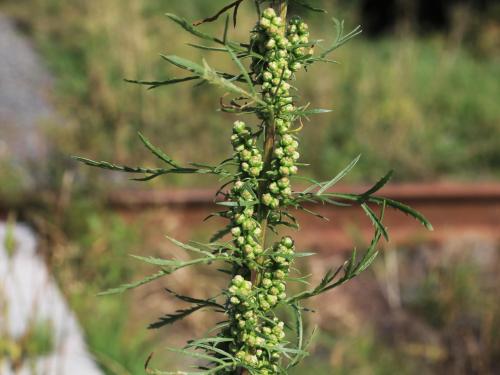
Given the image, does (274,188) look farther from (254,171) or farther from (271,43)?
(271,43)

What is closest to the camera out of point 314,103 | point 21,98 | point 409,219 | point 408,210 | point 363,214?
point 408,210

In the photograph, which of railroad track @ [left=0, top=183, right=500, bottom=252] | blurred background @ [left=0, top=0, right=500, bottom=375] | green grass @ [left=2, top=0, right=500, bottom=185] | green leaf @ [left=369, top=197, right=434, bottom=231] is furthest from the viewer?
green grass @ [left=2, top=0, right=500, bottom=185]

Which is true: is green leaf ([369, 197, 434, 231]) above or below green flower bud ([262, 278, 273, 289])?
above

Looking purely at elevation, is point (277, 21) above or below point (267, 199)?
above

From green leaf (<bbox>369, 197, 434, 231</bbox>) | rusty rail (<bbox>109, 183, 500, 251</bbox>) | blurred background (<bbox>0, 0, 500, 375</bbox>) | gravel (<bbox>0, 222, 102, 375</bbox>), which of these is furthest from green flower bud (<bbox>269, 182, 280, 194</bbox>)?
rusty rail (<bbox>109, 183, 500, 251</bbox>)

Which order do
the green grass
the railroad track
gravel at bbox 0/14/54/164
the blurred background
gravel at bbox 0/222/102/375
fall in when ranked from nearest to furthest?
gravel at bbox 0/222/102/375, the blurred background, the railroad track, gravel at bbox 0/14/54/164, the green grass

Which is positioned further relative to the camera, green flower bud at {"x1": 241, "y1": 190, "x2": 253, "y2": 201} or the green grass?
the green grass

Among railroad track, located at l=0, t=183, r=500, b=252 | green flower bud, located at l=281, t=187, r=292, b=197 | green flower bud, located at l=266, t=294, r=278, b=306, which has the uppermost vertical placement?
railroad track, located at l=0, t=183, r=500, b=252

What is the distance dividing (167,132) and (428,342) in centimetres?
299

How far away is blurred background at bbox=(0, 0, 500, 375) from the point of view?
419 cm

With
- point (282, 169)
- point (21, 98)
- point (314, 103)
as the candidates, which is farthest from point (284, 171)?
point (21, 98)

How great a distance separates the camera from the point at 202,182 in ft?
20.3

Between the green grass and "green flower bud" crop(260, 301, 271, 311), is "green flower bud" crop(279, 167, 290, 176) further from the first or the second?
the green grass

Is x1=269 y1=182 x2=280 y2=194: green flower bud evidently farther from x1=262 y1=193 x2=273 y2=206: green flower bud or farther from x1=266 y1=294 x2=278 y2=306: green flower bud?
x1=266 y1=294 x2=278 y2=306: green flower bud
